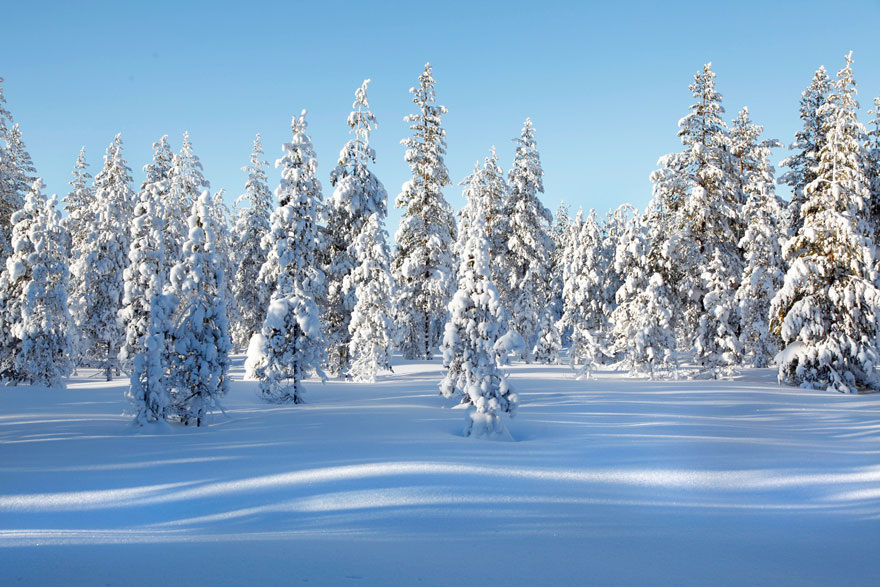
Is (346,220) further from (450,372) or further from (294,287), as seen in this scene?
(450,372)

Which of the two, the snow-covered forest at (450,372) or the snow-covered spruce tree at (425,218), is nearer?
the snow-covered forest at (450,372)

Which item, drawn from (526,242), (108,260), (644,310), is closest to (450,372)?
(644,310)

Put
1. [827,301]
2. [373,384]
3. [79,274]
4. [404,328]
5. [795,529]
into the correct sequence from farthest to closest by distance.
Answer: [404,328] < [79,274] < [373,384] < [827,301] < [795,529]

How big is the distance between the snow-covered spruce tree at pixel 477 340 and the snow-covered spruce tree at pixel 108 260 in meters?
23.6

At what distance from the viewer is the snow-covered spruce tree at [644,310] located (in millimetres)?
24844

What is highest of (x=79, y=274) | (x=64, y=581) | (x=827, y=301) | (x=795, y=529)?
(x=79, y=274)

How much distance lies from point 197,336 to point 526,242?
23490 mm

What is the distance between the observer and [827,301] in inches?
853

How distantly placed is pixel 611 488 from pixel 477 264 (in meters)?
6.74

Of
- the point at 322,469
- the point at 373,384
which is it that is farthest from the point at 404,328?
the point at 322,469

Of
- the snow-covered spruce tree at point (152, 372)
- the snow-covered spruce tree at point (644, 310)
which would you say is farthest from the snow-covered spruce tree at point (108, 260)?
the snow-covered spruce tree at point (644, 310)

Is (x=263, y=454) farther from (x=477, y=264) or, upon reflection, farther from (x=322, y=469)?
(x=477, y=264)

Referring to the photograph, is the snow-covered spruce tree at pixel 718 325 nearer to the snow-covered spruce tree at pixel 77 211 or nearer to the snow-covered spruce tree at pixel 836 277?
the snow-covered spruce tree at pixel 836 277

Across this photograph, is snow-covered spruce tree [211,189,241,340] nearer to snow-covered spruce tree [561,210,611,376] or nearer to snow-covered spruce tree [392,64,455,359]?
snow-covered spruce tree [392,64,455,359]
